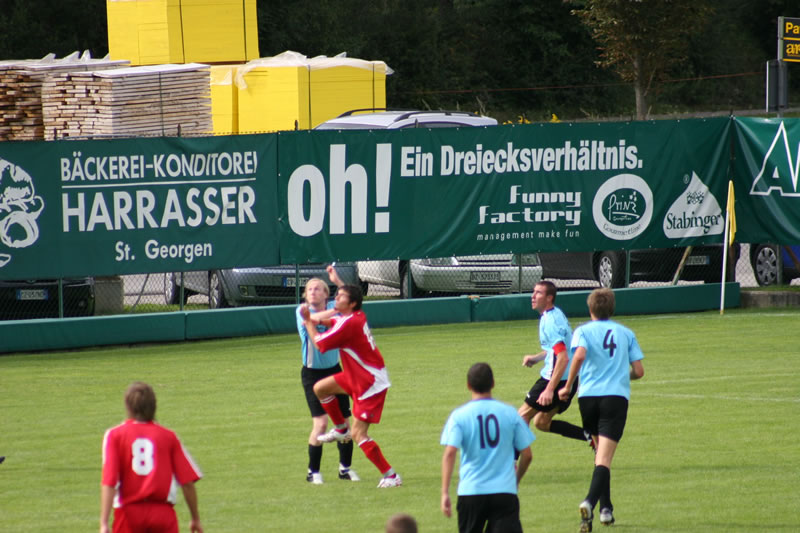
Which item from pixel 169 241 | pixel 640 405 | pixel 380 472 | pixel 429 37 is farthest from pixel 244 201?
pixel 429 37

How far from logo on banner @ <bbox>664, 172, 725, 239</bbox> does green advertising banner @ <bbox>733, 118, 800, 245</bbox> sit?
1.32ft

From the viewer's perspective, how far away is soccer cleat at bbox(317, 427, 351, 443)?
9.87 m

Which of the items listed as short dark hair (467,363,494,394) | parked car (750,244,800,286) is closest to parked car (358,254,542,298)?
parked car (750,244,800,286)

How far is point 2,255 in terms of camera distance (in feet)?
54.7

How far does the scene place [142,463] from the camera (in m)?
6.13

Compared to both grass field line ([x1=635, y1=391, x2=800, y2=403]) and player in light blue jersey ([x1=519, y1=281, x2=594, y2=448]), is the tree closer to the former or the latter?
grass field line ([x1=635, y1=391, x2=800, y2=403])

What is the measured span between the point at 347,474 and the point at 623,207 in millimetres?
11126

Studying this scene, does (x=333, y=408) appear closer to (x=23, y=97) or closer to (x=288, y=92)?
(x=23, y=97)

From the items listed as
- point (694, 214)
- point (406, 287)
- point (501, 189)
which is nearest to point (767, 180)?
point (694, 214)

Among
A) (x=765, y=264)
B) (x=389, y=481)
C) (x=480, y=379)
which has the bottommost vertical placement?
(x=389, y=481)

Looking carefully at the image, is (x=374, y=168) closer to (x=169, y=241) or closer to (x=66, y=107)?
(x=169, y=241)

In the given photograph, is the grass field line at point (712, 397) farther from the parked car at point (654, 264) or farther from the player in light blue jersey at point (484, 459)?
the parked car at point (654, 264)

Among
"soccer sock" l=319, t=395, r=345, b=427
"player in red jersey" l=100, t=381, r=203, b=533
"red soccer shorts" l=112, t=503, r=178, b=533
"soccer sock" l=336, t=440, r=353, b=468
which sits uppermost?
"player in red jersey" l=100, t=381, r=203, b=533

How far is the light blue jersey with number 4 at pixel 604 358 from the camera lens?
28.8 ft
